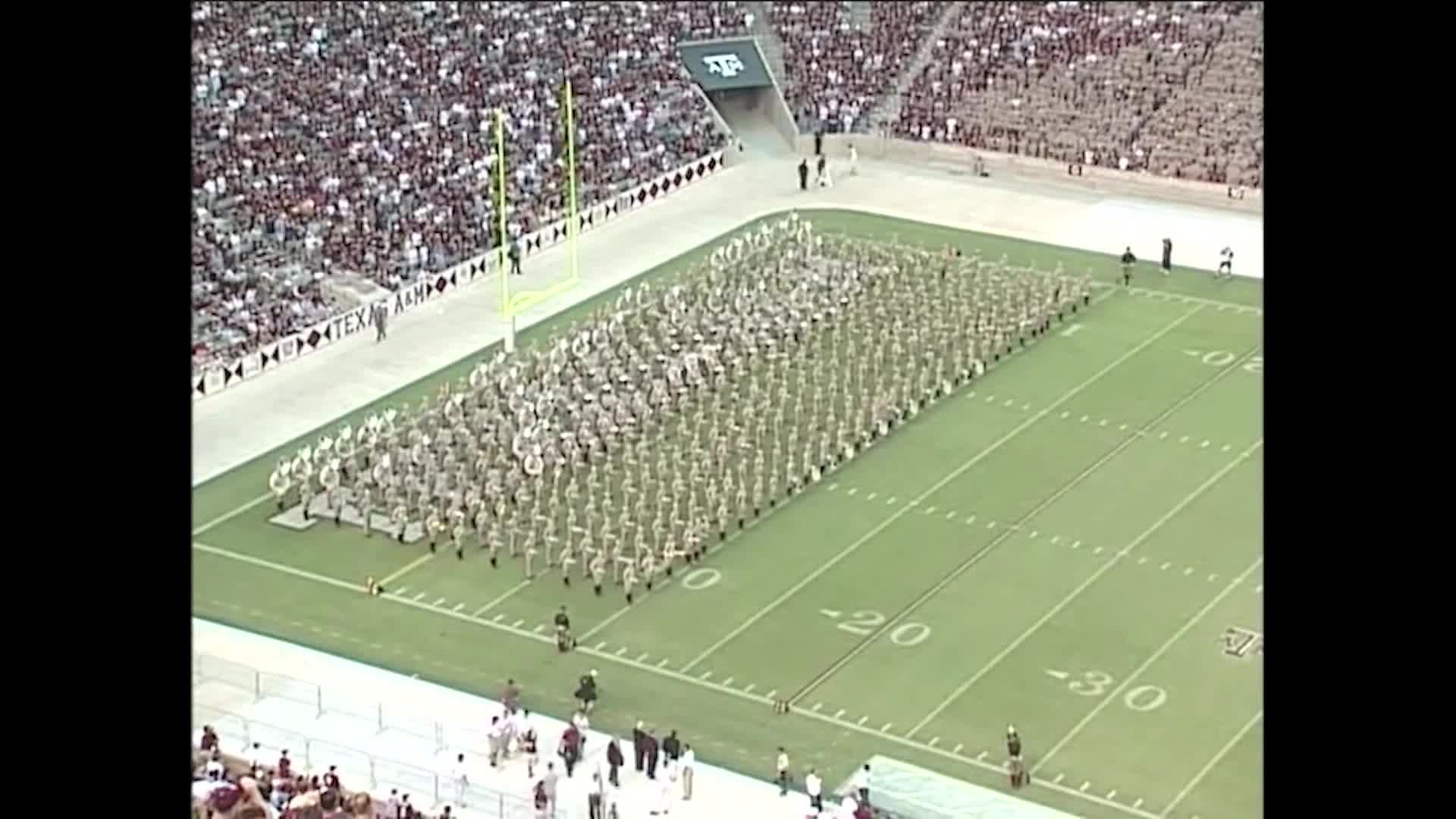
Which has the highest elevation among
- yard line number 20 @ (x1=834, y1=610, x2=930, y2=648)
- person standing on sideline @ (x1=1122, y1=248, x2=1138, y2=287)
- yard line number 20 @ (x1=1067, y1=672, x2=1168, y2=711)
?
person standing on sideline @ (x1=1122, y1=248, x2=1138, y2=287)

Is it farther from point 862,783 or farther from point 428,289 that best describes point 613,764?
point 428,289

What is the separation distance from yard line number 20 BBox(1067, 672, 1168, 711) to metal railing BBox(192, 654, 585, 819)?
446cm

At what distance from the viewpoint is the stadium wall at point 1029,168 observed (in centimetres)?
3688

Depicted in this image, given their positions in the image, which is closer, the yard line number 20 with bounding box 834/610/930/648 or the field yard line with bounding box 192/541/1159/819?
the field yard line with bounding box 192/541/1159/819

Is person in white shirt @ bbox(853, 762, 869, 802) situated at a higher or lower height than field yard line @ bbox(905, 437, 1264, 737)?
lower

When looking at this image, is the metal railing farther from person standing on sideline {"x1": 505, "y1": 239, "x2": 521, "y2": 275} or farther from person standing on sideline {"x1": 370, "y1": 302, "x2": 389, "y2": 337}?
person standing on sideline {"x1": 505, "y1": 239, "x2": 521, "y2": 275}

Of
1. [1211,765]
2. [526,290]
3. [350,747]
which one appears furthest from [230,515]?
[1211,765]

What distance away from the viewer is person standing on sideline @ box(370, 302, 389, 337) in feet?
98.5

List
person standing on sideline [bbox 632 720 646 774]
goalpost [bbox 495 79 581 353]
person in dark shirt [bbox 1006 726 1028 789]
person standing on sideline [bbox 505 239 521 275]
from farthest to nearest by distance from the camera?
person standing on sideline [bbox 505 239 521 275], goalpost [bbox 495 79 581 353], person standing on sideline [bbox 632 720 646 774], person in dark shirt [bbox 1006 726 1028 789]

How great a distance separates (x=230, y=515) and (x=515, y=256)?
31.2 feet

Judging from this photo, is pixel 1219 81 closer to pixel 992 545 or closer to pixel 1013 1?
pixel 1013 1

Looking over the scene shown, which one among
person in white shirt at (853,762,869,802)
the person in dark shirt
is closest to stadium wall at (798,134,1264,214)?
the person in dark shirt
